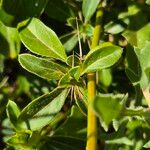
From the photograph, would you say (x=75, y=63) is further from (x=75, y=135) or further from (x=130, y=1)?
(x=130, y=1)

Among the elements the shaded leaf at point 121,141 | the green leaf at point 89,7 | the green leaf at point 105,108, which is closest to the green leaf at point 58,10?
the green leaf at point 89,7

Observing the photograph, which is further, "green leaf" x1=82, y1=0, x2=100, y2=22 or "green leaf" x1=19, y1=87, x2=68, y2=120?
"green leaf" x1=82, y1=0, x2=100, y2=22

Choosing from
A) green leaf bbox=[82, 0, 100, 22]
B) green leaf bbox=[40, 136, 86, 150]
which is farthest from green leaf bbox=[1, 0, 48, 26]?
green leaf bbox=[40, 136, 86, 150]

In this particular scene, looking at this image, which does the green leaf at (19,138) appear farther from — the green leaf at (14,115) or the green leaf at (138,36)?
the green leaf at (138,36)

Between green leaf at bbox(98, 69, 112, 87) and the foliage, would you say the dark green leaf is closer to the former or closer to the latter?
the foliage

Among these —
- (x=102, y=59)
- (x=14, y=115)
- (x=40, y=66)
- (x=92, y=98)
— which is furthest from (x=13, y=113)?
(x=92, y=98)

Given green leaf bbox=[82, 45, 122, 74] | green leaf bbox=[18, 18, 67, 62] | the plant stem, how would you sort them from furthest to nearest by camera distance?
green leaf bbox=[18, 18, 67, 62] → green leaf bbox=[82, 45, 122, 74] → the plant stem

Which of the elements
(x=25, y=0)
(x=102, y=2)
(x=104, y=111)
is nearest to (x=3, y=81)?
(x=25, y=0)

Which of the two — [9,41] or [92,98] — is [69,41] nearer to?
[9,41]
